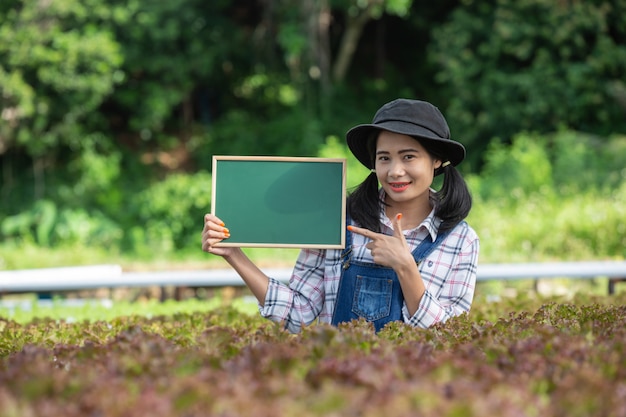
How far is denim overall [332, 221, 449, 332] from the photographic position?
3289mm

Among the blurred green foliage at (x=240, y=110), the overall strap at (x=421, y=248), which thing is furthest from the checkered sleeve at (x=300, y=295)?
the blurred green foliage at (x=240, y=110)

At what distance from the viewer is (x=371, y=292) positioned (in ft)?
10.9

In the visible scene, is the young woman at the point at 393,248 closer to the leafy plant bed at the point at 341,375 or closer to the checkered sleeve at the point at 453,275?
the checkered sleeve at the point at 453,275

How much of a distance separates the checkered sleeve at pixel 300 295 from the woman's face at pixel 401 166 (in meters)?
0.44

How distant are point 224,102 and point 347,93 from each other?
3.01 m

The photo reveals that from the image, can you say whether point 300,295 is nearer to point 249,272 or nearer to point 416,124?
point 249,272

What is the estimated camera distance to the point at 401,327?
9.58ft

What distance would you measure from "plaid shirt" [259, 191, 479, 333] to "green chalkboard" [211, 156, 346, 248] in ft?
0.49

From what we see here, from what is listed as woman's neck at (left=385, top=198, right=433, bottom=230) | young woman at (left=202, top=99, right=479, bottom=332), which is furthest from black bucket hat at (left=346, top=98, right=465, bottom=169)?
woman's neck at (left=385, top=198, right=433, bottom=230)

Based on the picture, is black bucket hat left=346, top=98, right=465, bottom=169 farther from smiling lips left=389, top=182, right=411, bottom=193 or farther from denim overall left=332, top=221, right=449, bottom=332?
denim overall left=332, top=221, right=449, bottom=332

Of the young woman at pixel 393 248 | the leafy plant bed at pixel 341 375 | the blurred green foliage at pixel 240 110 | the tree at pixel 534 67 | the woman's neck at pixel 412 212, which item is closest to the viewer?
the leafy plant bed at pixel 341 375

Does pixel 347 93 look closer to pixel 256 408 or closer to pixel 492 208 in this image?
pixel 492 208

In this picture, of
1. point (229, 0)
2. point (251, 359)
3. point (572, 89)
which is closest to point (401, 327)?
point (251, 359)

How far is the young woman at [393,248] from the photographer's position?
3193mm
